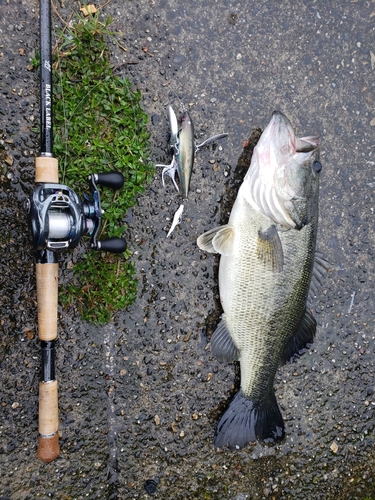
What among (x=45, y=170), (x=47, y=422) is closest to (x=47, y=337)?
(x=47, y=422)

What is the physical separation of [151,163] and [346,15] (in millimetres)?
1710

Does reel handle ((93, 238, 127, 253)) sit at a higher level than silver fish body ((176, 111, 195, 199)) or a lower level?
lower

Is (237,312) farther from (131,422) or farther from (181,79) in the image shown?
(181,79)

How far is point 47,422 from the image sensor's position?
237 centimetres

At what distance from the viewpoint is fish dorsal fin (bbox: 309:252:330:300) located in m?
2.80

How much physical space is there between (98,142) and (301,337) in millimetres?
1761

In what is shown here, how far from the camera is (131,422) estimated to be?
277 cm

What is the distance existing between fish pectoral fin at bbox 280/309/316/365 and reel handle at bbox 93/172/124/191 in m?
1.41

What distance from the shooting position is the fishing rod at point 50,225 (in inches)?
84.9

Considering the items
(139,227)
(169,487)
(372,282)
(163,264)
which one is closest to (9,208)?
(139,227)

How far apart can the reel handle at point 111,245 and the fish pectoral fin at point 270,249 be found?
0.78 meters

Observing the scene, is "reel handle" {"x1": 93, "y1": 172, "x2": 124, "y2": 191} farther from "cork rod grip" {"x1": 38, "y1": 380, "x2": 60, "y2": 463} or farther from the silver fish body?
"cork rod grip" {"x1": 38, "y1": 380, "x2": 60, "y2": 463}

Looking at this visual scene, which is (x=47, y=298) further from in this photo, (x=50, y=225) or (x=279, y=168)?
(x=279, y=168)

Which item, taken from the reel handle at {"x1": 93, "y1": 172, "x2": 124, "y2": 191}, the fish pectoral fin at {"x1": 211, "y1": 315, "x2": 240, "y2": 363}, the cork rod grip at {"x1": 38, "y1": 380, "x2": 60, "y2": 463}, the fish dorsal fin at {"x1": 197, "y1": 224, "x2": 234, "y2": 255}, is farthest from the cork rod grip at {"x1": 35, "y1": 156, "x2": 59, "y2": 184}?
the fish pectoral fin at {"x1": 211, "y1": 315, "x2": 240, "y2": 363}
